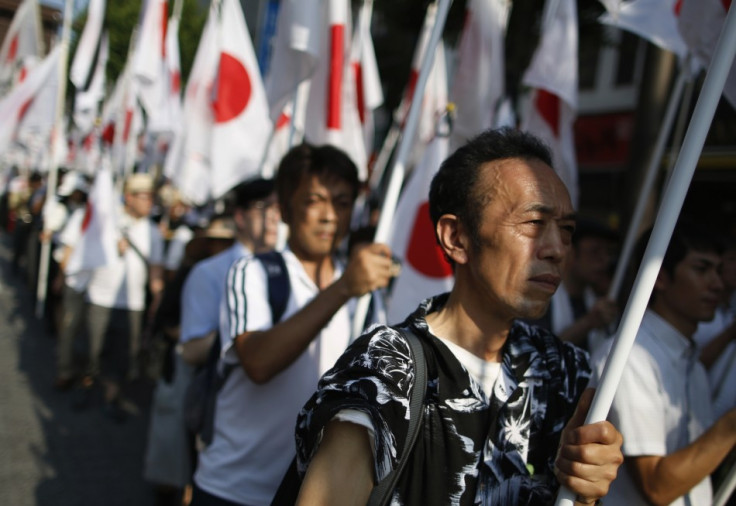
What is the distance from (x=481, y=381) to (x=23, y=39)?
7.14 meters

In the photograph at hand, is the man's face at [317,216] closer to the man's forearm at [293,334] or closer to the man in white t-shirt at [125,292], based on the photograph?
the man's forearm at [293,334]

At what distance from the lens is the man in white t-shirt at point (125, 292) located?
547cm

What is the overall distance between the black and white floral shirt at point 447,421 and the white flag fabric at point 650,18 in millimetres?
2367

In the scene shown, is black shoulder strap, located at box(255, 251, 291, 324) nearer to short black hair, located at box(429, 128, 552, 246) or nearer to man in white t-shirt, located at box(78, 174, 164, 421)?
short black hair, located at box(429, 128, 552, 246)

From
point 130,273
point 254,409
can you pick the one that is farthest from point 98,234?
point 254,409

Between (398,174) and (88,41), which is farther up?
(88,41)

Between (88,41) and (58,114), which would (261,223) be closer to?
(58,114)

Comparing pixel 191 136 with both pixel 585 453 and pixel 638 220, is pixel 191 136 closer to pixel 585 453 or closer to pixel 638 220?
pixel 638 220

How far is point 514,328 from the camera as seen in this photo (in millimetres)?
1679

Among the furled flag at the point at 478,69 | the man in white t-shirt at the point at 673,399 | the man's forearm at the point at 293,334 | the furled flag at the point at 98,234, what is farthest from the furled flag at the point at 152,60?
the man in white t-shirt at the point at 673,399

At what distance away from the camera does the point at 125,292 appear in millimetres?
5586

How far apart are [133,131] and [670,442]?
700 cm

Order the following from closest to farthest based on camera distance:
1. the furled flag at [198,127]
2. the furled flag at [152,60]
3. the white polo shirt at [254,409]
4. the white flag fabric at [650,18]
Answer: the white polo shirt at [254,409] → the white flag fabric at [650,18] → the furled flag at [198,127] → the furled flag at [152,60]

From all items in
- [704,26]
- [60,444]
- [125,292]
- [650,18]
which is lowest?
[60,444]
